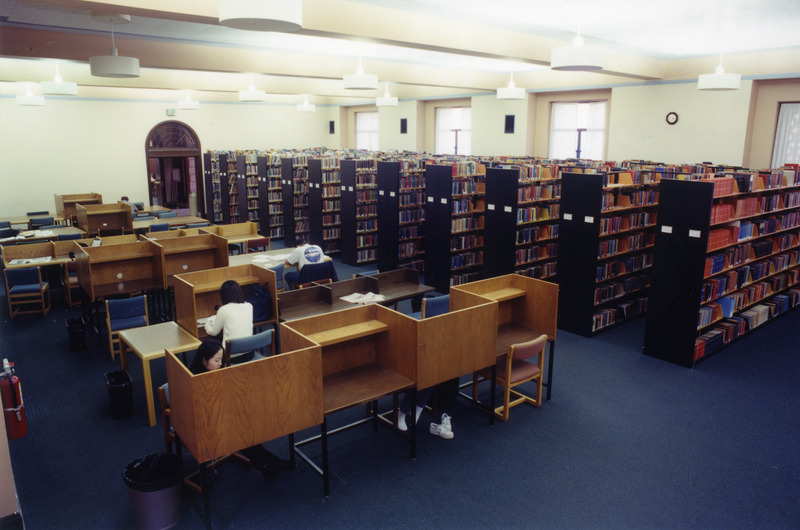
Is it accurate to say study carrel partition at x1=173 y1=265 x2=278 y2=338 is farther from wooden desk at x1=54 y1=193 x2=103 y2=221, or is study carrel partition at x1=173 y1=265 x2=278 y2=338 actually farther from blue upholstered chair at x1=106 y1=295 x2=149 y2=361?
wooden desk at x1=54 y1=193 x2=103 y2=221

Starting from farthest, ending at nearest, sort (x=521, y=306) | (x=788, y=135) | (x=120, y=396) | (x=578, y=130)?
(x=578, y=130)
(x=788, y=135)
(x=521, y=306)
(x=120, y=396)

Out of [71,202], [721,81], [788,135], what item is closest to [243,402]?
[721,81]

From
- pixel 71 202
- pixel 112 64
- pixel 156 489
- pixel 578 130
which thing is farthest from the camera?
pixel 578 130

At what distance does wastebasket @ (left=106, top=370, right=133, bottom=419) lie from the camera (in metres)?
5.28

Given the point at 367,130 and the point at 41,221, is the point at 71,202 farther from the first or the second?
the point at 367,130

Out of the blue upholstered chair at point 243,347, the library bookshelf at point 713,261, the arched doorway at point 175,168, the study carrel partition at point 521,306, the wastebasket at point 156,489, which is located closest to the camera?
the wastebasket at point 156,489

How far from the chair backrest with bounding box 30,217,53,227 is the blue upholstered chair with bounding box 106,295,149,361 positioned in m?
7.79

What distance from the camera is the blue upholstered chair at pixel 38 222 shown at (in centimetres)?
1248

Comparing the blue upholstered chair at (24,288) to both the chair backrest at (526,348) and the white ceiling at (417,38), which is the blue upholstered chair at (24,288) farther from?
the chair backrest at (526,348)

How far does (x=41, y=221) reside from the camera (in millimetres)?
12695

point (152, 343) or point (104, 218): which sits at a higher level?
point (104, 218)

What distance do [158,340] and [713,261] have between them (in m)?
6.64

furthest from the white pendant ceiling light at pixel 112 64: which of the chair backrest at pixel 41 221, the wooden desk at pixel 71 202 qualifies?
the chair backrest at pixel 41 221

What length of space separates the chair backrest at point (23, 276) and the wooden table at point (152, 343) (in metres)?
3.77
